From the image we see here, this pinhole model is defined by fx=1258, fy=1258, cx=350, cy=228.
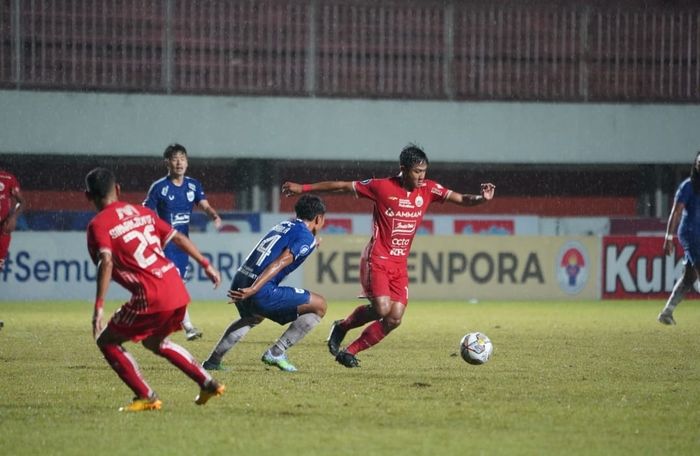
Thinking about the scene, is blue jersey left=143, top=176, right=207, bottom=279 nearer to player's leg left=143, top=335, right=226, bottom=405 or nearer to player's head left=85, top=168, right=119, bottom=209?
player's leg left=143, top=335, right=226, bottom=405

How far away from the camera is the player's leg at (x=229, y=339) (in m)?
10.5

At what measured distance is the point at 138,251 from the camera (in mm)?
7703

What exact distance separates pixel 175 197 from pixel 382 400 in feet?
19.0

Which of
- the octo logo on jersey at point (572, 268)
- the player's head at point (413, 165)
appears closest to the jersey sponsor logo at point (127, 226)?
the player's head at point (413, 165)

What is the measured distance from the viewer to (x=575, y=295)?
2441 cm

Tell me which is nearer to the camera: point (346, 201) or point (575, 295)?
point (575, 295)

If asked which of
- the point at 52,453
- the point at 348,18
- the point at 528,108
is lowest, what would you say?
the point at 52,453

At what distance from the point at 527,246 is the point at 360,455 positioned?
59.1ft

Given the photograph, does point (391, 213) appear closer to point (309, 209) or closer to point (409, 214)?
→ point (409, 214)

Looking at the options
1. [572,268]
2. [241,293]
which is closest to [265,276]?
[241,293]

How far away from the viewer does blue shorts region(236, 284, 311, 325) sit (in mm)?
10359

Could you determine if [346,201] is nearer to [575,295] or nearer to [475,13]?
[475,13]

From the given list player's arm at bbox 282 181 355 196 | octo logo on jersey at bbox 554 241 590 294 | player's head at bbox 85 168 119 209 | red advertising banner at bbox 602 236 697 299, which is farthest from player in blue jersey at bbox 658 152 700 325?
player's head at bbox 85 168 119 209

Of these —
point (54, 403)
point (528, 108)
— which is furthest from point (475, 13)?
point (54, 403)
